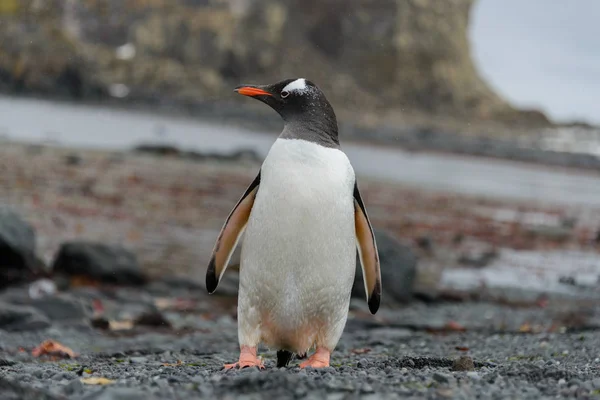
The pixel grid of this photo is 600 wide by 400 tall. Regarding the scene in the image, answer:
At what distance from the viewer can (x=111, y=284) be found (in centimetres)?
991

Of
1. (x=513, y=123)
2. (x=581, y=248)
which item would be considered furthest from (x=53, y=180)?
(x=513, y=123)

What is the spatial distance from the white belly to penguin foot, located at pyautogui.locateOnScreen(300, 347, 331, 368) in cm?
9

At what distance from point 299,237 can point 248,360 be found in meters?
0.73

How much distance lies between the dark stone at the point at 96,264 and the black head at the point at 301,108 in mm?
5783

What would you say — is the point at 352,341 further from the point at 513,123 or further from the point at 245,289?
the point at 513,123

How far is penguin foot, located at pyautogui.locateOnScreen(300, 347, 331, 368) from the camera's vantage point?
4430 millimetres

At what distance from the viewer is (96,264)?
987 centimetres

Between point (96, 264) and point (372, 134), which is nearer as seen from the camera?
point (96, 264)

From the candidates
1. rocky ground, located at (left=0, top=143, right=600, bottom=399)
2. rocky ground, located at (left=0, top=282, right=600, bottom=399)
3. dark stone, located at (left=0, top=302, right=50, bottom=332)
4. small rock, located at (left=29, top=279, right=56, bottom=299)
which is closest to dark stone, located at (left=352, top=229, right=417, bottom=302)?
rocky ground, located at (left=0, top=143, right=600, bottom=399)

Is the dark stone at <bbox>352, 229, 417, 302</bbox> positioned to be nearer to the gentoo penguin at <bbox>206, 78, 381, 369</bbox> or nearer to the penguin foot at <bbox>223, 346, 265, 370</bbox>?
the gentoo penguin at <bbox>206, 78, 381, 369</bbox>

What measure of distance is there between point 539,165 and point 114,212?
61.0m

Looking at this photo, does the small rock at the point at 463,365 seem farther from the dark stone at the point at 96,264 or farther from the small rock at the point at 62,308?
the dark stone at the point at 96,264

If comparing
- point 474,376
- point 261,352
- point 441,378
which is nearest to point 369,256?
point 474,376

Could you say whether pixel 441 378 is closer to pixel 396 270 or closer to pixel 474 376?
pixel 474 376
